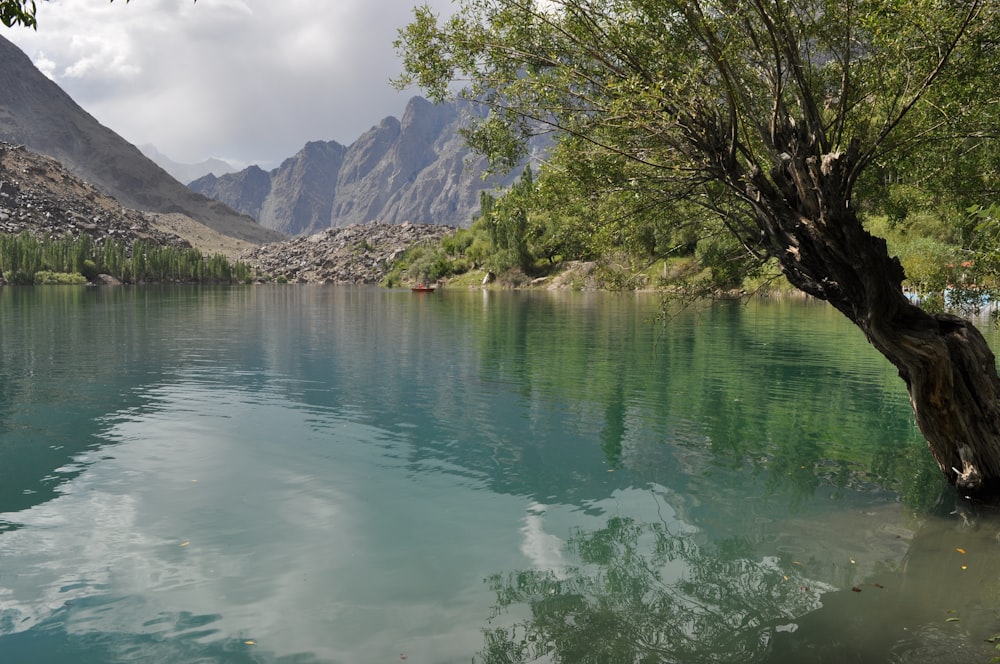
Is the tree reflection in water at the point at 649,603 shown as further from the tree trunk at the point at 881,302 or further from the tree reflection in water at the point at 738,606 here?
the tree trunk at the point at 881,302

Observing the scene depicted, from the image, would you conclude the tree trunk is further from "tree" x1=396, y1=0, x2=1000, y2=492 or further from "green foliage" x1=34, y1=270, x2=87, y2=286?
"green foliage" x1=34, y1=270, x2=87, y2=286

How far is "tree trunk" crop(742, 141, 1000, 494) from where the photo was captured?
42.5 ft

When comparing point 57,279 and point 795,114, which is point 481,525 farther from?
point 57,279

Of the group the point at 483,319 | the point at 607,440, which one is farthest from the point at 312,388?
the point at 483,319

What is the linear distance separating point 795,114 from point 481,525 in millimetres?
13215

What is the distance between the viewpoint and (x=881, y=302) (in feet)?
43.7

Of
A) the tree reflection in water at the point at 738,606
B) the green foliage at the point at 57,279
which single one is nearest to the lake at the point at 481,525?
the tree reflection in water at the point at 738,606

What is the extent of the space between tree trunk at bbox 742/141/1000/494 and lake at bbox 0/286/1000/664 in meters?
2.21

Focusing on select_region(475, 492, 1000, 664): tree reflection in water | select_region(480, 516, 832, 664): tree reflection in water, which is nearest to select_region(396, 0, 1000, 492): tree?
select_region(475, 492, 1000, 664): tree reflection in water

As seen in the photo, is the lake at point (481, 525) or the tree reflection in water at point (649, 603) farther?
the lake at point (481, 525)

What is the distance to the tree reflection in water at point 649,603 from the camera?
963cm

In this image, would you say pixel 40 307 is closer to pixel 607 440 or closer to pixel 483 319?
pixel 483 319

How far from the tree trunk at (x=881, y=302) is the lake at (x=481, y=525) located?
221cm

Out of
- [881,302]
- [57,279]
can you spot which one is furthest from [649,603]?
[57,279]
